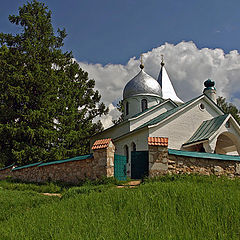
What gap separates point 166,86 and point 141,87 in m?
10.6

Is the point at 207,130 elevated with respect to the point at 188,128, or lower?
lower

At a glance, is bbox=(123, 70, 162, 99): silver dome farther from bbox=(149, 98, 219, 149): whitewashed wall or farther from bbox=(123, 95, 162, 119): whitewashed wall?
bbox=(149, 98, 219, 149): whitewashed wall

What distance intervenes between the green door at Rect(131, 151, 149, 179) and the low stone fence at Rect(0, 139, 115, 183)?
0.77 m

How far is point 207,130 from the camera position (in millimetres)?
14977

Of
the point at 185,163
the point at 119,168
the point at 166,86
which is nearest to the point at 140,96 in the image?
the point at 166,86

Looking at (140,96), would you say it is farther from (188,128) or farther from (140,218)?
(140,218)

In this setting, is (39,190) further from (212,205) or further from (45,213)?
(212,205)

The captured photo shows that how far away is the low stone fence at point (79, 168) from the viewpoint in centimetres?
922

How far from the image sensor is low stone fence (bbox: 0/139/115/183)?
922 centimetres

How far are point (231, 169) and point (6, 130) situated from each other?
12.8 meters

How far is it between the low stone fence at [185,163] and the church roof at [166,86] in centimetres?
2202

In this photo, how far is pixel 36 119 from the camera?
16.6m

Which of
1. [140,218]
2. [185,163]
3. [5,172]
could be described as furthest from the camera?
[5,172]

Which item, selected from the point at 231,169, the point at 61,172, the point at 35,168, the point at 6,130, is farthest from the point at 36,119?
the point at 231,169
